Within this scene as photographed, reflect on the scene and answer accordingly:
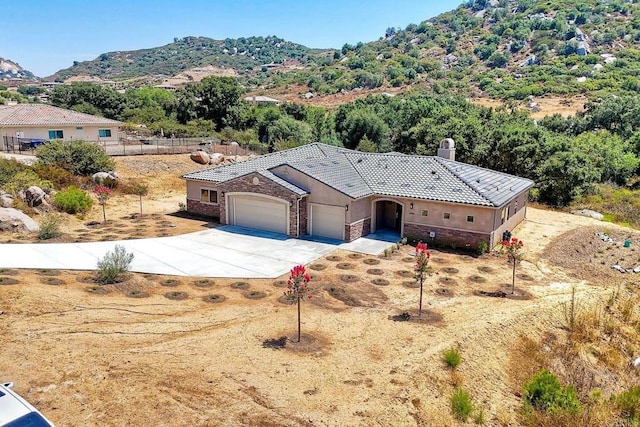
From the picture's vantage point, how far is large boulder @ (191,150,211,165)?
43647 mm

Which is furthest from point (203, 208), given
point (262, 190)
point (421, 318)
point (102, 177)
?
point (421, 318)

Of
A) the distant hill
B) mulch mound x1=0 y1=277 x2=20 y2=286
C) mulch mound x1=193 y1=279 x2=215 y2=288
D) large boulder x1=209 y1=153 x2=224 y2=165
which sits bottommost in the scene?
mulch mound x1=193 y1=279 x2=215 y2=288

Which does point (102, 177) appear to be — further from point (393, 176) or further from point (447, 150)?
point (447, 150)

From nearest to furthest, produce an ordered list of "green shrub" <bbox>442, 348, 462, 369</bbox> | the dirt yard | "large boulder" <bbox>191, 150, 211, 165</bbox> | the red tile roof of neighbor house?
1. the dirt yard
2. "green shrub" <bbox>442, 348, 462, 369</bbox>
3. the red tile roof of neighbor house
4. "large boulder" <bbox>191, 150, 211, 165</bbox>

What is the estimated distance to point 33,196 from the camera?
26656mm

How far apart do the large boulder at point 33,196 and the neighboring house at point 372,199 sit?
27.6ft

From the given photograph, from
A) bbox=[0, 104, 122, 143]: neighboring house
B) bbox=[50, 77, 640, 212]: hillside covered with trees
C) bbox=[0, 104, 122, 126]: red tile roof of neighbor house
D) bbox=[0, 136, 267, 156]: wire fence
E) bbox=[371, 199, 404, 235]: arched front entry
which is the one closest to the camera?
bbox=[371, 199, 404, 235]: arched front entry

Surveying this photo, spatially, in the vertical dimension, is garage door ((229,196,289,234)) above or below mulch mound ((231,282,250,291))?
above

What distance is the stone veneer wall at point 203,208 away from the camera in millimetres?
28812

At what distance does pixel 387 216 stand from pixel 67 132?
32.2 meters

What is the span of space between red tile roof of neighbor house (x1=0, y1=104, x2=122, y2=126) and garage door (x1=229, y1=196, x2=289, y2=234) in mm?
25080

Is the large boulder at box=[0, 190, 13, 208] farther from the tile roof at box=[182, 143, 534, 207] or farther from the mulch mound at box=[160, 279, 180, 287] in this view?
the mulch mound at box=[160, 279, 180, 287]

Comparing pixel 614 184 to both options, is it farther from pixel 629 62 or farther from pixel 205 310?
pixel 629 62

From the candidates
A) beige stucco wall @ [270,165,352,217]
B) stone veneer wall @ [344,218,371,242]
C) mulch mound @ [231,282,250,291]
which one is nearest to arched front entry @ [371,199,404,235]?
stone veneer wall @ [344,218,371,242]
